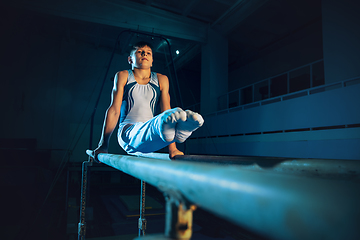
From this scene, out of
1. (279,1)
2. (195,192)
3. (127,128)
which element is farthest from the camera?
(279,1)

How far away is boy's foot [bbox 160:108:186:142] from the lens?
1291 mm

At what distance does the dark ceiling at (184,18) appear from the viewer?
7.14m

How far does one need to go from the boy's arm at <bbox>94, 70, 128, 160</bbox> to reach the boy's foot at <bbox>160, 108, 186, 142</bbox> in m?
0.96

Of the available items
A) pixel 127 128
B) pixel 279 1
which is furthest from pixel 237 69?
pixel 127 128

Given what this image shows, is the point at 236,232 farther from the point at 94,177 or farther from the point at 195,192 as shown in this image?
the point at 94,177

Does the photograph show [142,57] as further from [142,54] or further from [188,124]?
[188,124]

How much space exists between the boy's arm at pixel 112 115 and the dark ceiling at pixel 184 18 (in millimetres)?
4131

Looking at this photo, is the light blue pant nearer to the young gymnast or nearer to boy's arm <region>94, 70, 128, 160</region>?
the young gymnast

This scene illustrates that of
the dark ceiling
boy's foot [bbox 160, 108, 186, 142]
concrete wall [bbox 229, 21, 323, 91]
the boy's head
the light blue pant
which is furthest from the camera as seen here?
concrete wall [bbox 229, 21, 323, 91]

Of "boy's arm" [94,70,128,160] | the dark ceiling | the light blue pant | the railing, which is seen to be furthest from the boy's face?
the dark ceiling

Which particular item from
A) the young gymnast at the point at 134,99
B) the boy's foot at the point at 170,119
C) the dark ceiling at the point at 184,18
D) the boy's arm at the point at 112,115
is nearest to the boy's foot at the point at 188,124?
the boy's foot at the point at 170,119

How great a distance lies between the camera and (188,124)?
1.38 metres

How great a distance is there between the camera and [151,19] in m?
7.92

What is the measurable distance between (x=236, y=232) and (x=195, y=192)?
17.9ft
